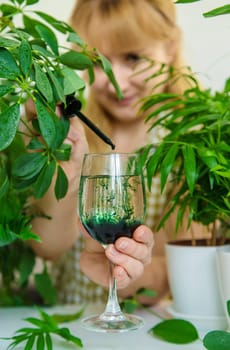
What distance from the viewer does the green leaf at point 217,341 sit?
672 millimetres

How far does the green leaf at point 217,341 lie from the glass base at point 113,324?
11 cm

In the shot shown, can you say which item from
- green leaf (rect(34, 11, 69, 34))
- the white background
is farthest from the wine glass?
the white background

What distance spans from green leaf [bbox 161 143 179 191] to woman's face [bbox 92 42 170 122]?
0.79 metres

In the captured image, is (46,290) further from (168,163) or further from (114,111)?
(114,111)

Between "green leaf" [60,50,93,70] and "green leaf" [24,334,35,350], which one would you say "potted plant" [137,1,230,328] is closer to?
"green leaf" [60,50,93,70]

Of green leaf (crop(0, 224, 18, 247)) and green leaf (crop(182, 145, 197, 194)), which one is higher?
green leaf (crop(182, 145, 197, 194))

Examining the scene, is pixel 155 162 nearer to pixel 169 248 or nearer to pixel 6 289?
pixel 169 248

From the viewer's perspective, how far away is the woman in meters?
1.22

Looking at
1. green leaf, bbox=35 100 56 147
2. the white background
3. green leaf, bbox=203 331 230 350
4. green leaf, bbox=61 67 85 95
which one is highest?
the white background

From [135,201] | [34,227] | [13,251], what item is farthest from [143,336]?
[34,227]

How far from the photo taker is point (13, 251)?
3.75 feet

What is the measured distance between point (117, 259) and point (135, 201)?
0.34ft

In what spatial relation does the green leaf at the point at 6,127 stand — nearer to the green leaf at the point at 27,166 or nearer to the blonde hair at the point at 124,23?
the green leaf at the point at 27,166

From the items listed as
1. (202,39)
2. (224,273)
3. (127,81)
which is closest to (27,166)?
(224,273)
